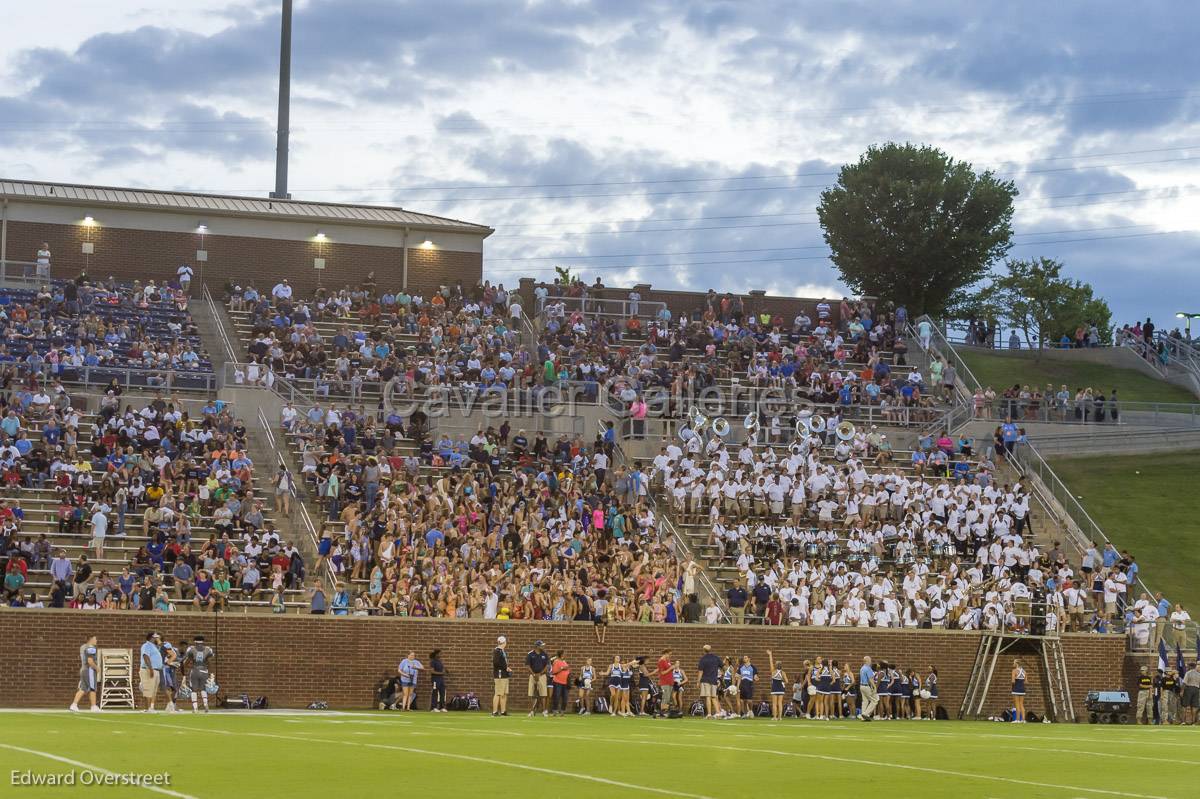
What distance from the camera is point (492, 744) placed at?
68.5ft

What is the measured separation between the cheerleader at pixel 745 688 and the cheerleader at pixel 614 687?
9.27 ft

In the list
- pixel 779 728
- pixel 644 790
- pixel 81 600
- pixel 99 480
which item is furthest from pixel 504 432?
pixel 644 790

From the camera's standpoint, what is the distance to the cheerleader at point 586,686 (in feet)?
110

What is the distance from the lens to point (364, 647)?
33.1m

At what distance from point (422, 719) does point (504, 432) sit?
16078 mm

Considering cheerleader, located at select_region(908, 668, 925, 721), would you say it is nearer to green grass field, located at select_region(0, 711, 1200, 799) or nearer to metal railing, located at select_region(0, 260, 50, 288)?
green grass field, located at select_region(0, 711, 1200, 799)

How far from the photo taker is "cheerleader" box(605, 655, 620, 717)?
33125mm

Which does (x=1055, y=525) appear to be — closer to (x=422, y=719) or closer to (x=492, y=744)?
(x=422, y=719)

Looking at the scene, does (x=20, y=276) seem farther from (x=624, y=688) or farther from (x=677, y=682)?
(x=677, y=682)

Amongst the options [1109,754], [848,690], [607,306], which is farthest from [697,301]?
[1109,754]

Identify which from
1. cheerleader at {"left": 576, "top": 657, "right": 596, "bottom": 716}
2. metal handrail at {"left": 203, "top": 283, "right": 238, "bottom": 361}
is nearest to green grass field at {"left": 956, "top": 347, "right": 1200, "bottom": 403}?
metal handrail at {"left": 203, "top": 283, "right": 238, "bottom": 361}

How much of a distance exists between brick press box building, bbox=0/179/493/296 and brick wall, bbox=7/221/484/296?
0.03 metres

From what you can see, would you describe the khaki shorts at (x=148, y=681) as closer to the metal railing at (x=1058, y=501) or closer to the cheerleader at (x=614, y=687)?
the cheerleader at (x=614, y=687)

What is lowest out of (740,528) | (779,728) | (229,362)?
(779,728)
